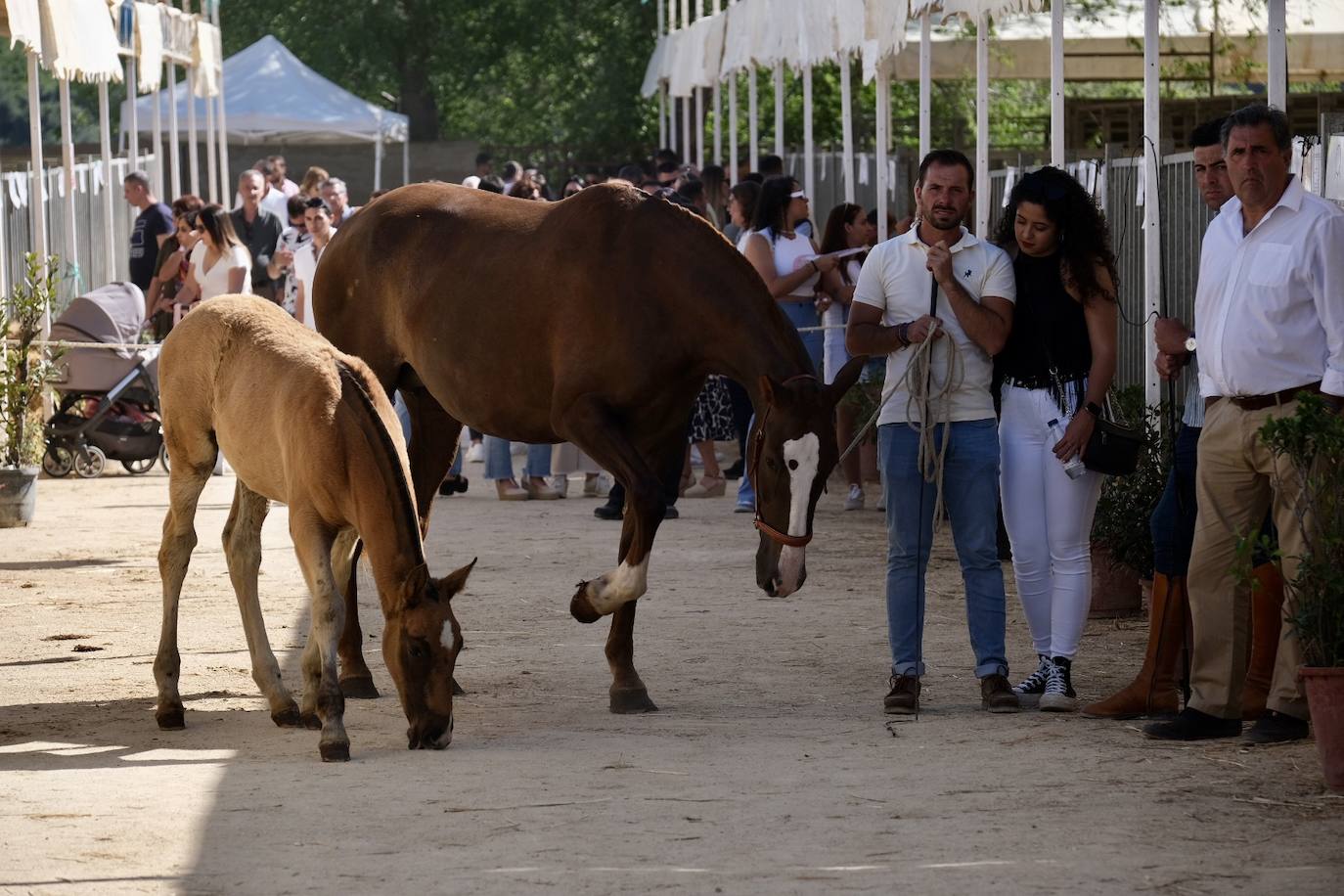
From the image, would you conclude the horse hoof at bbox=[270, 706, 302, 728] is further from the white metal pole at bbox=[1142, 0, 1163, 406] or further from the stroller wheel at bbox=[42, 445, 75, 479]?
the stroller wheel at bbox=[42, 445, 75, 479]

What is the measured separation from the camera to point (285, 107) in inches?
1276

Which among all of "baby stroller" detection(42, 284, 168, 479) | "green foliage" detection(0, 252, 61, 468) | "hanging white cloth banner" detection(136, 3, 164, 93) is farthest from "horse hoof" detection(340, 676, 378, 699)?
"hanging white cloth banner" detection(136, 3, 164, 93)

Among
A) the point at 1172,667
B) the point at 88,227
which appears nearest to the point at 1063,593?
the point at 1172,667

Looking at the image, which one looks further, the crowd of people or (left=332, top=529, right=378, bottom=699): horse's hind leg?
(left=332, top=529, right=378, bottom=699): horse's hind leg

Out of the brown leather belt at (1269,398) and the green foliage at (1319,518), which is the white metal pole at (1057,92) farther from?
the green foliage at (1319,518)

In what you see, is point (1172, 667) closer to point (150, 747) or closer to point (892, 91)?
point (150, 747)

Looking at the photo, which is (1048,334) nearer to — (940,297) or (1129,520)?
(940,297)

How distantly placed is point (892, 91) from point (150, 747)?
83.1 feet

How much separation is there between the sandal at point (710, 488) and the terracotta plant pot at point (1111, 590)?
5696 mm

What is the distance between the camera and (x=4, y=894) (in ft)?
16.2

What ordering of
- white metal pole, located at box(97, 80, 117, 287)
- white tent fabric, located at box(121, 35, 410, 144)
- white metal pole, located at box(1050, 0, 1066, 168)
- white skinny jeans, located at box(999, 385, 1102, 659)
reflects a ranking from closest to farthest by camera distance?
white skinny jeans, located at box(999, 385, 1102, 659)
white metal pole, located at box(1050, 0, 1066, 168)
white metal pole, located at box(97, 80, 117, 287)
white tent fabric, located at box(121, 35, 410, 144)

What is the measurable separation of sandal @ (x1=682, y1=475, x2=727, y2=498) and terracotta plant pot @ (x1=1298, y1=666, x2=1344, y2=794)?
30.2 ft

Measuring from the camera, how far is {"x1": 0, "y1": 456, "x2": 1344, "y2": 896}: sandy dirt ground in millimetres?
5105

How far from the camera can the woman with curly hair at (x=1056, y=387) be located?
287 inches
